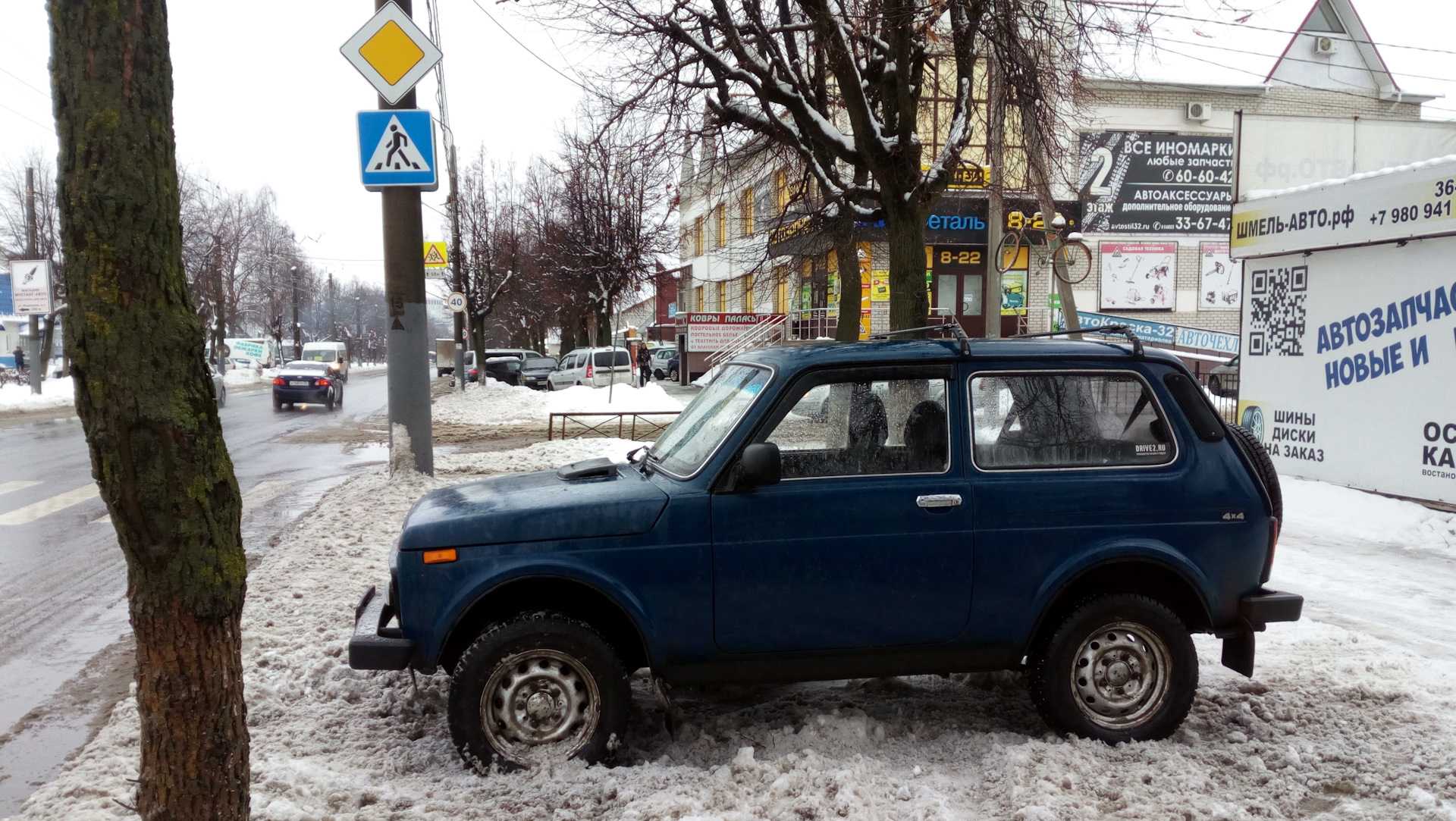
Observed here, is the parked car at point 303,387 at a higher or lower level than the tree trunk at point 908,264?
lower

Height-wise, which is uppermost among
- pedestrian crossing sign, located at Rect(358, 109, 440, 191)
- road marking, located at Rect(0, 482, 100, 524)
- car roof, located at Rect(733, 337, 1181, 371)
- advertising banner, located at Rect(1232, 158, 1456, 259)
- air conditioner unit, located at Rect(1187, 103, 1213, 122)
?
air conditioner unit, located at Rect(1187, 103, 1213, 122)

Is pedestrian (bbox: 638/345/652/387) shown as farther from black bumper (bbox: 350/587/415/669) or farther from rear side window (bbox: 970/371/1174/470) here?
black bumper (bbox: 350/587/415/669)

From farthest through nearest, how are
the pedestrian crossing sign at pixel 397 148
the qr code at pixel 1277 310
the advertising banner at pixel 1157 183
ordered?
1. the advertising banner at pixel 1157 183
2. the qr code at pixel 1277 310
3. the pedestrian crossing sign at pixel 397 148

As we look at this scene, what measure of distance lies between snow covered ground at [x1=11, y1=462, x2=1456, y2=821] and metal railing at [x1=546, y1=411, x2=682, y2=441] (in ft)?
34.5

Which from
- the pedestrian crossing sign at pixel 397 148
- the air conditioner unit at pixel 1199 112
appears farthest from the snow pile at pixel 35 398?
the air conditioner unit at pixel 1199 112

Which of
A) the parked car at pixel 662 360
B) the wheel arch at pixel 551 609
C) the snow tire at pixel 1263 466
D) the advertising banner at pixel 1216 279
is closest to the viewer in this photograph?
the wheel arch at pixel 551 609

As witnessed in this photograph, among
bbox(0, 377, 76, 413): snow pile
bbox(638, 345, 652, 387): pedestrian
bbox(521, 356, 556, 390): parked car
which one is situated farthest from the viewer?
bbox(521, 356, 556, 390): parked car

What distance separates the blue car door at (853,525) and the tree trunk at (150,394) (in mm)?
1872

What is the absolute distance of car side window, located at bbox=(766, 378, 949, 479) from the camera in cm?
412

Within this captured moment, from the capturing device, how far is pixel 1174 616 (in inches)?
166

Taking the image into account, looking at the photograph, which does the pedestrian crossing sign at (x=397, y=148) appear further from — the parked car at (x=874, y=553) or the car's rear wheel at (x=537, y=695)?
the car's rear wheel at (x=537, y=695)

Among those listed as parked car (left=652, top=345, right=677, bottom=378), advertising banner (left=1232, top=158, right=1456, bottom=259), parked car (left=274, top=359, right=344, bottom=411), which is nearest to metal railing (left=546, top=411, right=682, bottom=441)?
advertising banner (left=1232, top=158, right=1456, bottom=259)

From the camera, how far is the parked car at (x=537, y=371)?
4062 cm

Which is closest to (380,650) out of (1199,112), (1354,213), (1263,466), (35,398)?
(1263,466)
